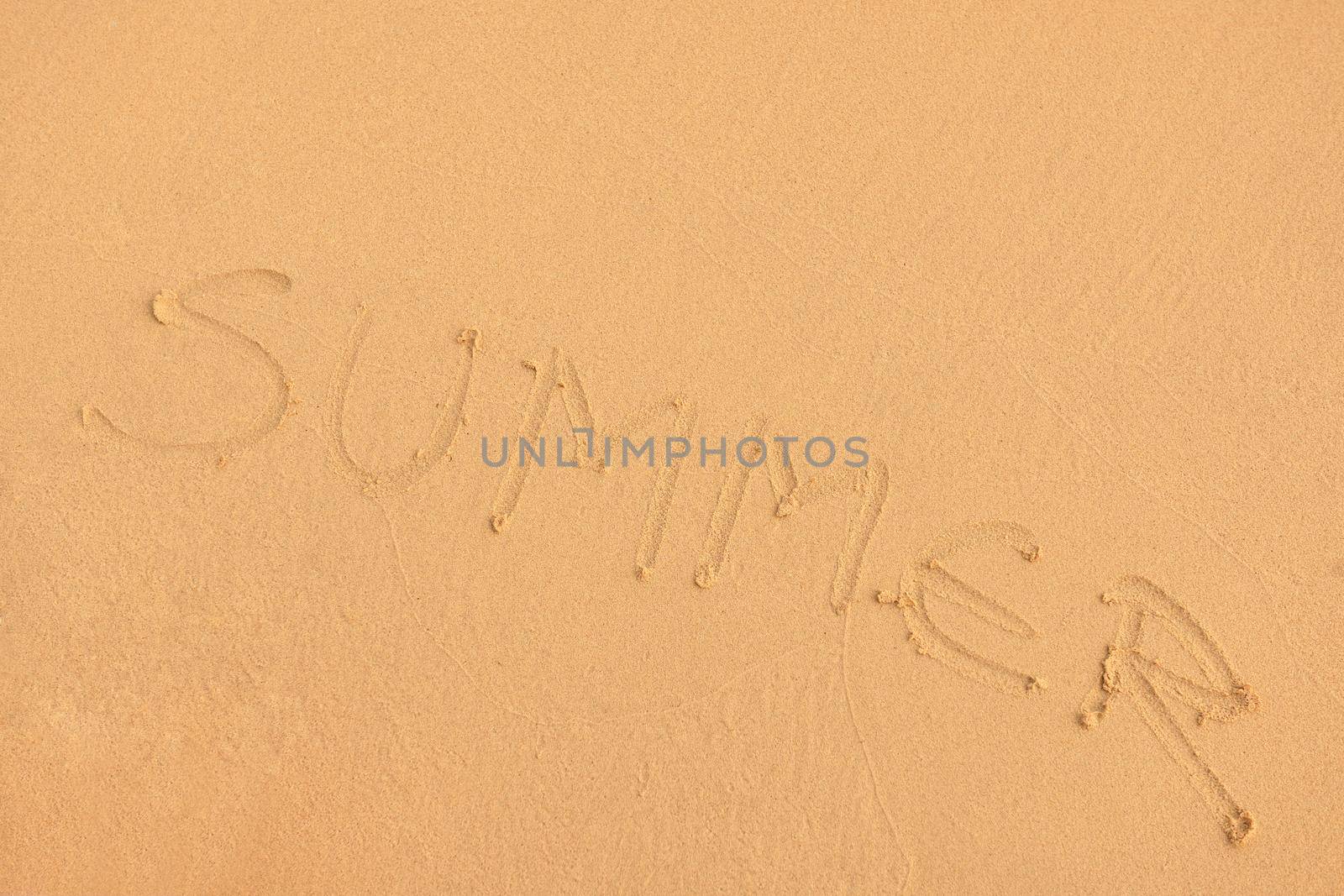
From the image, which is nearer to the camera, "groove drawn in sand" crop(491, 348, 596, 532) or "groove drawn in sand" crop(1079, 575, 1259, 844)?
"groove drawn in sand" crop(1079, 575, 1259, 844)

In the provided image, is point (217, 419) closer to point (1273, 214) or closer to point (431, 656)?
point (431, 656)

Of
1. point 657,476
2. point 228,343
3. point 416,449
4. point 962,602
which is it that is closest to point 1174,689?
point 962,602

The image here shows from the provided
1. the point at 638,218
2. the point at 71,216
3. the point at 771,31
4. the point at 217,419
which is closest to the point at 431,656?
the point at 217,419

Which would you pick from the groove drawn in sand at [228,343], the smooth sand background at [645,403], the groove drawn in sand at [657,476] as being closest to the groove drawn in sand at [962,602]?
the smooth sand background at [645,403]

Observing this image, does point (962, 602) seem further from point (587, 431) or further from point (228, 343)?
point (228, 343)

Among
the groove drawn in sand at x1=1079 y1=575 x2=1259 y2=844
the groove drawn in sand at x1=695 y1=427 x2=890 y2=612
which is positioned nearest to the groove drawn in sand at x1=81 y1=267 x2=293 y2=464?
the groove drawn in sand at x1=695 y1=427 x2=890 y2=612

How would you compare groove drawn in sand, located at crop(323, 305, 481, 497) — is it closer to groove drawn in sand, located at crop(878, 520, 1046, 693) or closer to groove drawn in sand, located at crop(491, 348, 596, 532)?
groove drawn in sand, located at crop(491, 348, 596, 532)
